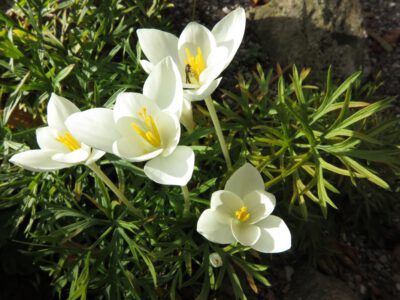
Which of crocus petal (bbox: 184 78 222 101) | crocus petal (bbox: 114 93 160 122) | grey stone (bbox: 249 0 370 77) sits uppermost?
crocus petal (bbox: 184 78 222 101)

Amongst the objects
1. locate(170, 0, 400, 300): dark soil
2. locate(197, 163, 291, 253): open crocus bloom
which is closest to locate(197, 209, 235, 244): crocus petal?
locate(197, 163, 291, 253): open crocus bloom

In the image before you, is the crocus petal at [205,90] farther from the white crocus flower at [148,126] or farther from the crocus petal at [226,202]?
the crocus petal at [226,202]

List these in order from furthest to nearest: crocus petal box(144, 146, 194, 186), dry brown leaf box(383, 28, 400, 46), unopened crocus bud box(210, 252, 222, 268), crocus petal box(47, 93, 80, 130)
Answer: dry brown leaf box(383, 28, 400, 46) → unopened crocus bud box(210, 252, 222, 268) → crocus petal box(47, 93, 80, 130) → crocus petal box(144, 146, 194, 186)

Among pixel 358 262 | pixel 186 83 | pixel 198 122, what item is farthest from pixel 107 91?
pixel 358 262

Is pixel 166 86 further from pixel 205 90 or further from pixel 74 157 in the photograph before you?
pixel 74 157

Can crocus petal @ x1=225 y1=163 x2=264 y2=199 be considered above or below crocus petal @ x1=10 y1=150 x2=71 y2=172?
below

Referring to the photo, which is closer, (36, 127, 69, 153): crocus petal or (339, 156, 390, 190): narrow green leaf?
(36, 127, 69, 153): crocus petal

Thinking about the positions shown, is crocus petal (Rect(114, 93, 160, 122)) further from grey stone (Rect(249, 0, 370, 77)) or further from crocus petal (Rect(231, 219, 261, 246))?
grey stone (Rect(249, 0, 370, 77))

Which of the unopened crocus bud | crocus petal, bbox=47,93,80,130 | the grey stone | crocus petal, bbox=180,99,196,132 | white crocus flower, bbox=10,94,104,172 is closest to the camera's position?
white crocus flower, bbox=10,94,104,172
